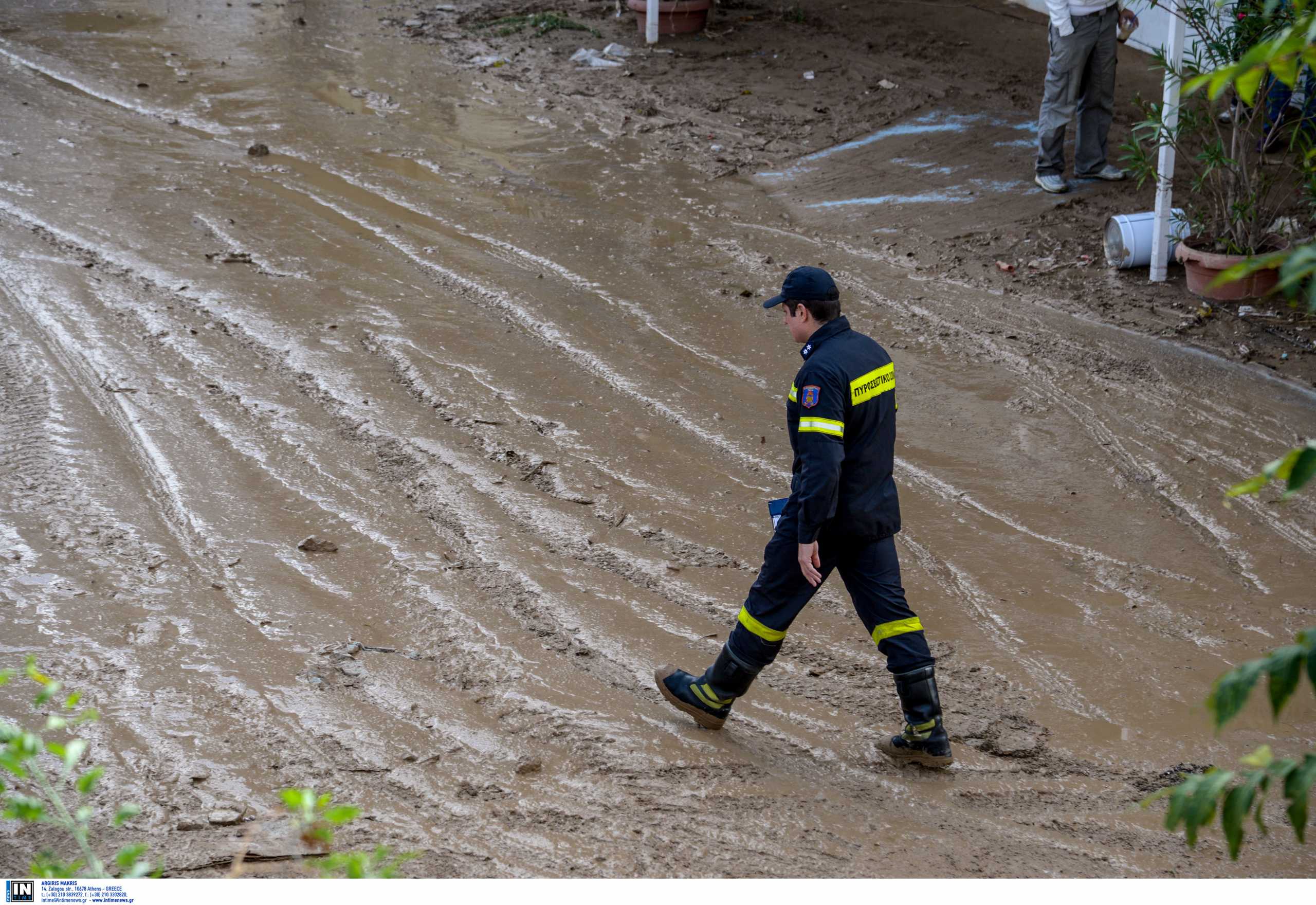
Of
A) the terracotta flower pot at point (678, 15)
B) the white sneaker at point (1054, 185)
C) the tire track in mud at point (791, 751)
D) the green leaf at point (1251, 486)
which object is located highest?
the terracotta flower pot at point (678, 15)

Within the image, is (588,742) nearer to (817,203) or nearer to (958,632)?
(958,632)

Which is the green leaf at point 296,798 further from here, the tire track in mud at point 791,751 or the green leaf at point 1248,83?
the tire track in mud at point 791,751

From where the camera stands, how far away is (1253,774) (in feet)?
5.39

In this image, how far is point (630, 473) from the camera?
5.80 meters

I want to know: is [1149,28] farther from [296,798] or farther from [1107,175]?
[296,798]

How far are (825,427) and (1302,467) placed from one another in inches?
89.7

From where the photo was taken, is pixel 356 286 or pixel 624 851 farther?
pixel 356 286

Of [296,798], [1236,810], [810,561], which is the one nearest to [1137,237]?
[810,561]

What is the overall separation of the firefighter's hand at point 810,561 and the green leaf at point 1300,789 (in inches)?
91.1

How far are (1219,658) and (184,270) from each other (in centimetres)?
661

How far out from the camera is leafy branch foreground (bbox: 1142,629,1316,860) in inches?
61.2

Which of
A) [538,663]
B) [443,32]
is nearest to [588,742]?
[538,663]

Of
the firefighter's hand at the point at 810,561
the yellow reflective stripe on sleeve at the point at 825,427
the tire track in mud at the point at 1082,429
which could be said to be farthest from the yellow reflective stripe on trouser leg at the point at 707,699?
the tire track in mud at the point at 1082,429

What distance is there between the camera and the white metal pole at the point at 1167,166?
7.29 m
